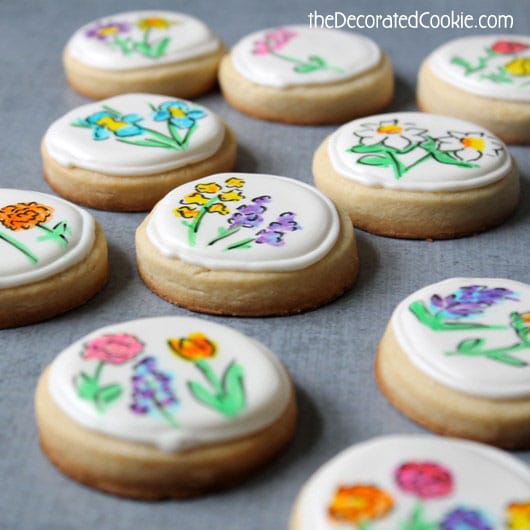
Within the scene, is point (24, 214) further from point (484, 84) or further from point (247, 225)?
point (484, 84)

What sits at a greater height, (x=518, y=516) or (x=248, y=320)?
(x=518, y=516)

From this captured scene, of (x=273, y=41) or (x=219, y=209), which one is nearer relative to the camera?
(x=219, y=209)

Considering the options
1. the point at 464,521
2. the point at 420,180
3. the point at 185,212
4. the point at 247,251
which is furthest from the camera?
the point at 420,180

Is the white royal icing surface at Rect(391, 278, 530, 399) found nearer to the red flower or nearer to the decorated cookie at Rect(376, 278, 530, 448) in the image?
the decorated cookie at Rect(376, 278, 530, 448)

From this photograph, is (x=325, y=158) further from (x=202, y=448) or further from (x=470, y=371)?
(x=202, y=448)

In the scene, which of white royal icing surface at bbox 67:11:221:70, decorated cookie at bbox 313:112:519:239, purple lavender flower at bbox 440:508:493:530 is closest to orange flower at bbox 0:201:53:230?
decorated cookie at bbox 313:112:519:239

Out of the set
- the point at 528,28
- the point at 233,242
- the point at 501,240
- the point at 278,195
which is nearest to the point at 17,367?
the point at 233,242

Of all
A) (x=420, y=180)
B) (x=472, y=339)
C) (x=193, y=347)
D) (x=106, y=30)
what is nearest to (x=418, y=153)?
(x=420, y=180)

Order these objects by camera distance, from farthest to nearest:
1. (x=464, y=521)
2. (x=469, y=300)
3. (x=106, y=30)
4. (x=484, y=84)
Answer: (x=106, y=30), (x=484, y=84), (x=469, y=300), (x=464, y=521)
